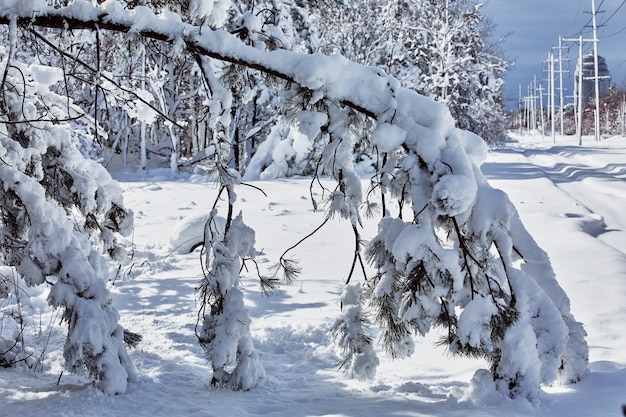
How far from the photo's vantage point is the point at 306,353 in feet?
15.5

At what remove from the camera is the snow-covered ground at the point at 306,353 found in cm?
324

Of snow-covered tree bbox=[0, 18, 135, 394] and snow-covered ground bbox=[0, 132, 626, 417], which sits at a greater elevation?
snow-covered tree bbox=[0, 18, 135, 394]

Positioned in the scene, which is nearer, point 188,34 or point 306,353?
point 188,34

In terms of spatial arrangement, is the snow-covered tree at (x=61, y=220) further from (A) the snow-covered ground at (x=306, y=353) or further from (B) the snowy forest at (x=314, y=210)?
(A) the snow-covered ground at (x=306, y=353)

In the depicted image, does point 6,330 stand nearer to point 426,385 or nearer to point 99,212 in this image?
point 99,212

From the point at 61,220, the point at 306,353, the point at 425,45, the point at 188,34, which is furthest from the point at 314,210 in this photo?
the point at 425,45

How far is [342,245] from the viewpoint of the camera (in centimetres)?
883

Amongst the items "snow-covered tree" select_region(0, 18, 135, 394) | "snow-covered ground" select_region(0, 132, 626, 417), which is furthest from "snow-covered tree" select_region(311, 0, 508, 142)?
"snow-covered tree" select_region(0, 18, 135, 394)

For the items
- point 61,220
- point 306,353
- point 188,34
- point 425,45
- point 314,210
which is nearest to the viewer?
point 188,34

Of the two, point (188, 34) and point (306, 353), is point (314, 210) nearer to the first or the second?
point (188, 34)

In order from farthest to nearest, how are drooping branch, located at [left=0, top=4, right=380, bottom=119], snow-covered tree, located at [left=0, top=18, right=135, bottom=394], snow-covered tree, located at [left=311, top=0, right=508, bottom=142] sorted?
1. snow-covered tree, located at [left=311, top=0, right=508, bottom=142]
2. snow-covered tree, located at [left=0, top=18, right=135, bottom=394]
3. drooping branch, located at [left=0, top=4, right=380, bottom=119]

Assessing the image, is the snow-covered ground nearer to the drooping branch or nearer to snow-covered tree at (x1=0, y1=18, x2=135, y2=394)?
snow-covered tree at (x1=0, y1=18, x2=135, y2=394)

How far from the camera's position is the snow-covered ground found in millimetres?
3238

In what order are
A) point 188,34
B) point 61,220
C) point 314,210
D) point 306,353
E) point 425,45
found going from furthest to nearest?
point 425,45
point 306,353
point 61,220
point 314,210
point 188,34
